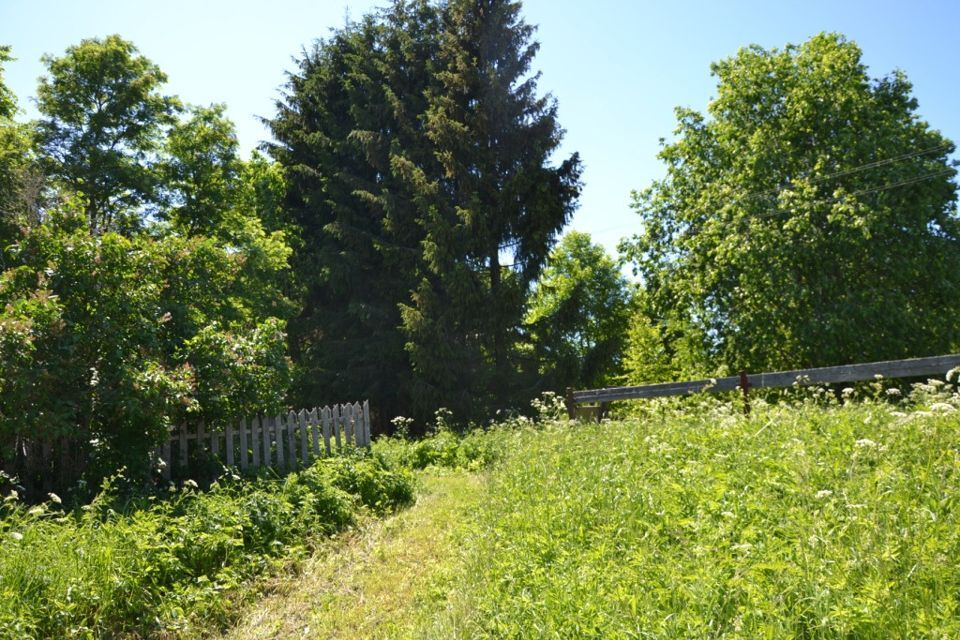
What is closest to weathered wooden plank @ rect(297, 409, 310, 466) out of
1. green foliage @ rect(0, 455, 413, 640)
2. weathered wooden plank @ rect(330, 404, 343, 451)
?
weathered wooden plank @ rect(330, 404, 343, 451)

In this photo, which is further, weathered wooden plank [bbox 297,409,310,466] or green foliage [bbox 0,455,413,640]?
weathered wooden plank [bbox 297,409,310,466]

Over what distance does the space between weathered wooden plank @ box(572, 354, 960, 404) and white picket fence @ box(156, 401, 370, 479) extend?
5.33 metres

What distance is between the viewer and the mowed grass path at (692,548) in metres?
2.97

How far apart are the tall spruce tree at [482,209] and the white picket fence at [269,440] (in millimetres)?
6620

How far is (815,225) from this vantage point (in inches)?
744

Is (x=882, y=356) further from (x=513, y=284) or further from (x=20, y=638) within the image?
(x=20, y=638)

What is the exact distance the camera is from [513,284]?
762 inches

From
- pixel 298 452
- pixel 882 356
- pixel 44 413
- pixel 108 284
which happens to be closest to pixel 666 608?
pixel 44 413

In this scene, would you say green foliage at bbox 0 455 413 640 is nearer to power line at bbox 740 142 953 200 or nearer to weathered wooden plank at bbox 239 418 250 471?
weathered wooden plank at bbox 239 418 250 471

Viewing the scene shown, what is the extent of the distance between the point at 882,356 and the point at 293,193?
858 inches

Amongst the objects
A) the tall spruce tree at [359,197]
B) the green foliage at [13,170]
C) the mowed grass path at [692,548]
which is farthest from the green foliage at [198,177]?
the mowed grass path at [692,548]

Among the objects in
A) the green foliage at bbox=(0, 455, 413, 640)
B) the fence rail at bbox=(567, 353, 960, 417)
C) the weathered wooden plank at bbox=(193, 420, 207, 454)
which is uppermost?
the fence rail at bbox=(567, 353, 960, 417)

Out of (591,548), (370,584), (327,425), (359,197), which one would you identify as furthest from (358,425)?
(359,197)

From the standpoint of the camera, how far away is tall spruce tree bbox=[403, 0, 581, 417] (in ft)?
63.2
